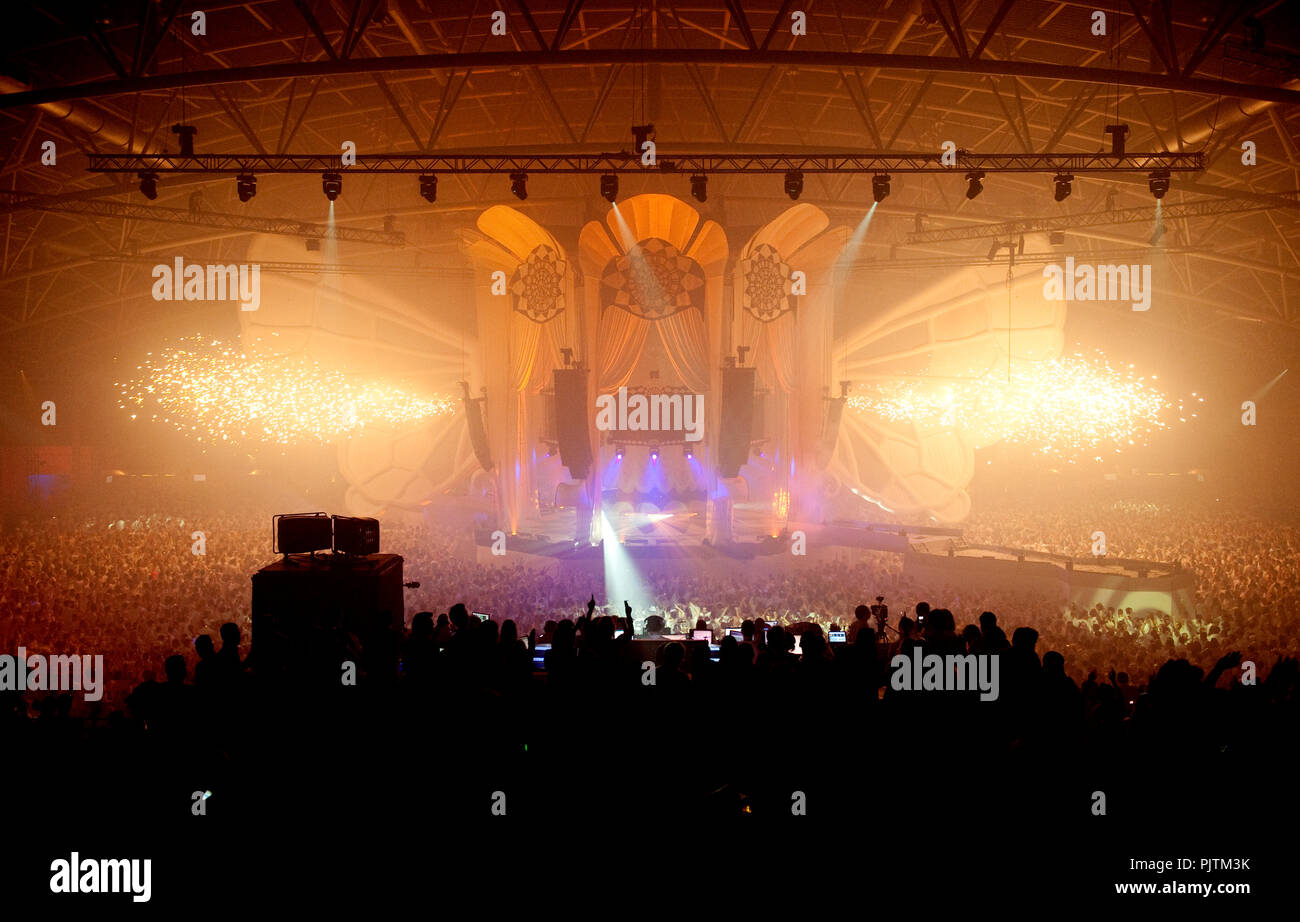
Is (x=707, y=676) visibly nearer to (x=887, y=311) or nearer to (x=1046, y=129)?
(x=1046, y=129)

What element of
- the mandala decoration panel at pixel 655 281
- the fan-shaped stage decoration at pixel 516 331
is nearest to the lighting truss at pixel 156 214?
the fan-shaped stage decoration at pixel 516 331

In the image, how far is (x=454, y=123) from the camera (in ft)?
50.0

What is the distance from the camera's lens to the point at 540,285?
1664 centimetres

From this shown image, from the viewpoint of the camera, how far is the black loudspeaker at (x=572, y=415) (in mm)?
15820

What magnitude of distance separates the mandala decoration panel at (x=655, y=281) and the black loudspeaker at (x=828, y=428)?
3481mm

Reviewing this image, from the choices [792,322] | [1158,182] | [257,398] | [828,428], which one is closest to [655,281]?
[792,322]

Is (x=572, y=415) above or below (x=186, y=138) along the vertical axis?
below

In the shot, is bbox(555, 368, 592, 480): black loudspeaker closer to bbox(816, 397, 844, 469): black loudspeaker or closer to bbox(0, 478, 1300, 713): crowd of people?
bbox(0, 478, 1300, 713): crowd of people

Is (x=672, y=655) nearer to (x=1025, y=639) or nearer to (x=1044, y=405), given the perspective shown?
(x=1025, y=639)

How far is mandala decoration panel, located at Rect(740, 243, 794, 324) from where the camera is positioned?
16922mm

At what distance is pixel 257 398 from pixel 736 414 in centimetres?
1541

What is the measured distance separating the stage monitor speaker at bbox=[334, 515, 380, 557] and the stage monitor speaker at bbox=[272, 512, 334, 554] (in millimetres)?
151
